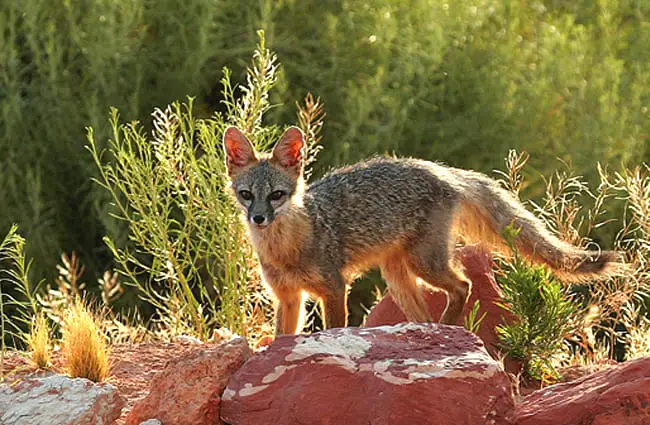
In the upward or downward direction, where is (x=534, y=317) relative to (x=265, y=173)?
downward

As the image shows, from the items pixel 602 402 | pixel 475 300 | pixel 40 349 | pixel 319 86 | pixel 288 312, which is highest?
pixel 319 86

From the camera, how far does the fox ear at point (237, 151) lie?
604 centimetres

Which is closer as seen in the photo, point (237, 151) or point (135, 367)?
point (135, 367)

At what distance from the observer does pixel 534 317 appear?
5191 mm

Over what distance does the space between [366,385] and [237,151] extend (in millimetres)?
2214

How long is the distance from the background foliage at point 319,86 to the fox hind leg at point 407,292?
2.75 meters

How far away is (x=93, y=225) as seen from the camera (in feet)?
32.3

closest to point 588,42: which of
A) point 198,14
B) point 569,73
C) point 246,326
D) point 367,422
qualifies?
point 569,73

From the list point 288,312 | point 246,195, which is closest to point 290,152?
point 246,195

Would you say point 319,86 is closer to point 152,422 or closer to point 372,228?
point 372,228

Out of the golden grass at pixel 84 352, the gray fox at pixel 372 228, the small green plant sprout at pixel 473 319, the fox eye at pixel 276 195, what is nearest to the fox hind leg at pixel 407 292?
the gray fox at pixel 372 228

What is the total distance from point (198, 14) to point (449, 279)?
4221 millimetres

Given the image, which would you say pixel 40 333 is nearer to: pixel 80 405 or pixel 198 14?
pixel 80 405

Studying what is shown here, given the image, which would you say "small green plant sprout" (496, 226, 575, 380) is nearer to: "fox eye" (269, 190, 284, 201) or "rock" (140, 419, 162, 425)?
"fox eye" (269, 190, 284, 201)
